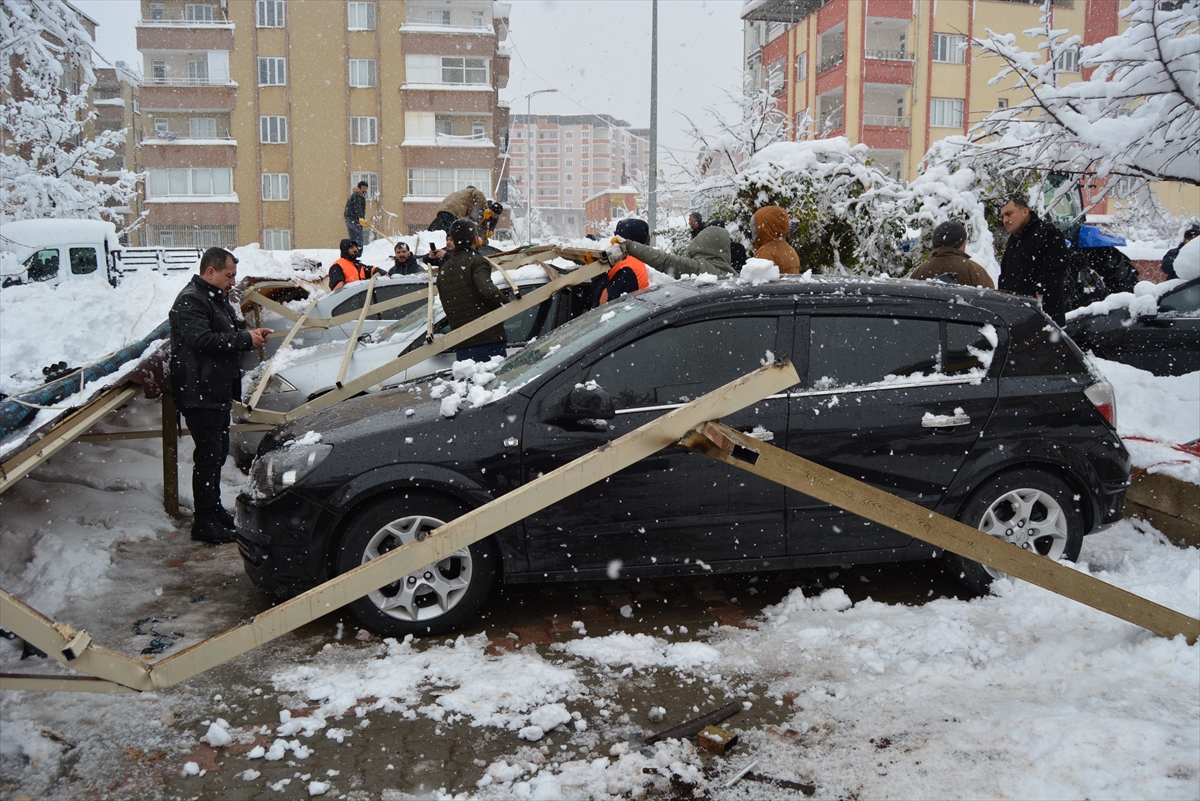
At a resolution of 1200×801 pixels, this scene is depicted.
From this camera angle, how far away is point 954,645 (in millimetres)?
4176

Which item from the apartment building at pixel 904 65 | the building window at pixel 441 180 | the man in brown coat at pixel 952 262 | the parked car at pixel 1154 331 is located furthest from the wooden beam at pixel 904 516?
the building window at pixel 441 180

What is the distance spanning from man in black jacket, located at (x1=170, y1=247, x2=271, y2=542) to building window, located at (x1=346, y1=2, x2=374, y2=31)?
3984 cm

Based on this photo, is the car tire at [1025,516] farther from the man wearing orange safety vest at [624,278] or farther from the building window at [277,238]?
the building window at [277,238]

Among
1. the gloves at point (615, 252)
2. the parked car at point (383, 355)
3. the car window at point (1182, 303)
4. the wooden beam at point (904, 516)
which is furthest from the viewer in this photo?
the car window at point (1182, 303)

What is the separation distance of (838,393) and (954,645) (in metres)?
1.31

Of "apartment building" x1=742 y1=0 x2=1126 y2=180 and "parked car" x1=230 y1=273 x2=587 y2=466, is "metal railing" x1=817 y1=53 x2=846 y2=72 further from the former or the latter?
"parked car" x1=230 y1=273 x2=587 y2=466

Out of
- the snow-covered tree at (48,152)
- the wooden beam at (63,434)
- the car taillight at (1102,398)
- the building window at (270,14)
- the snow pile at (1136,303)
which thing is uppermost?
the building window at (270,14)

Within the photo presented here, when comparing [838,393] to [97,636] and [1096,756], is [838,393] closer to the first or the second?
[1096,756]

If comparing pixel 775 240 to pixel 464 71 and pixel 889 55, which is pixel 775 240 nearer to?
pixel 889 55

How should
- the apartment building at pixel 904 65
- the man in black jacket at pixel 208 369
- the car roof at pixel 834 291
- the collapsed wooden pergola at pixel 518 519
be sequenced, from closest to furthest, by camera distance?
the collapsed wooden pergola at pixel 518 519, the car roof at pixel 834 291, the man in black jacket at pixel 208 369, the apartment building at pixel 904 65

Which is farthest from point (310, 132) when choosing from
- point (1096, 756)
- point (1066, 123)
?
point (1096, 756)

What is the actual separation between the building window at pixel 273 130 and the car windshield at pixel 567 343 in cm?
4146

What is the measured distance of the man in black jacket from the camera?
5984 millimetres

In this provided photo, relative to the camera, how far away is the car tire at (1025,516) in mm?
4801
